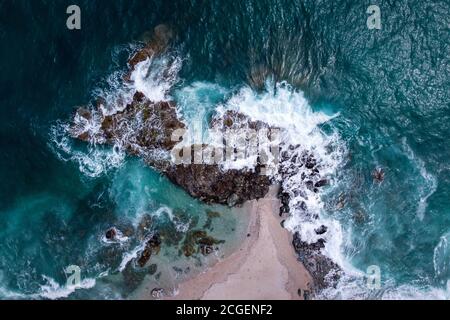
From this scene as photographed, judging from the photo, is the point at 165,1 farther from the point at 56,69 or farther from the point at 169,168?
the point at 169,168

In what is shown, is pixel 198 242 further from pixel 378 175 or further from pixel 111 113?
pixel 378 175

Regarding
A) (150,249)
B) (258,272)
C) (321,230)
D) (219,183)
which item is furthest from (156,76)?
(321,230)

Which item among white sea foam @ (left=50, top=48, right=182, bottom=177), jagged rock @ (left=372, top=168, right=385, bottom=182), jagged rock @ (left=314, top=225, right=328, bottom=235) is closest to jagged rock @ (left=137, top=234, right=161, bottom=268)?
white sea foam @ (left=50, top=48, right=182, bottom=177)

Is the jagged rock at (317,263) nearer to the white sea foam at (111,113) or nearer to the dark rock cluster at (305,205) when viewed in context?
the dark rock cluster at (305,205)

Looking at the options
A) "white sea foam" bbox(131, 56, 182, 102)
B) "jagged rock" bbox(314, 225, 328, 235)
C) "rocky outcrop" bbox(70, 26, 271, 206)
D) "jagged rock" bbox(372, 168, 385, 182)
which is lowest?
"jagged rock" bbox(314, 225, 328, 235)

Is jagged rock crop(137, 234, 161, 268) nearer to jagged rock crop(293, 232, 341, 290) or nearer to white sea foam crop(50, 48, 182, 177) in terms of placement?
white sea foam crop(50, 48, 182, 177)

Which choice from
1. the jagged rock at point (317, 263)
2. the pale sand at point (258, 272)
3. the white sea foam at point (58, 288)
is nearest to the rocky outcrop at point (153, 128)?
the pale sand at point (258, 272)
